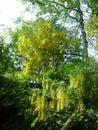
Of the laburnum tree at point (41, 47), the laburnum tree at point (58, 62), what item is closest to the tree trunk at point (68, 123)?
the laburnum tree at point (58, 62)

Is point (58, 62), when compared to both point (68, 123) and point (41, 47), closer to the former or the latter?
point (41, 47)

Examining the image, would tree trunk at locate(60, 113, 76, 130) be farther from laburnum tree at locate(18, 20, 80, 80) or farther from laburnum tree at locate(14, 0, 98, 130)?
laburnum tree at locate(18, 20, 80, 80)

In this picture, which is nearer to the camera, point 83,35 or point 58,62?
point 58,62

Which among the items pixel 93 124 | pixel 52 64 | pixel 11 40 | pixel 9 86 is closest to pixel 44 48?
pixel 52 64

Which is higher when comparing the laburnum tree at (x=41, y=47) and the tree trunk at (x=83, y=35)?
the tree trunk at (x=83, y=35)

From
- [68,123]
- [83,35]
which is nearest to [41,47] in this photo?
[68,123]

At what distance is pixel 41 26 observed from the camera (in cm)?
1209

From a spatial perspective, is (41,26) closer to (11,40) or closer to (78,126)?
(78,126)

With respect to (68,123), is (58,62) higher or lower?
higher

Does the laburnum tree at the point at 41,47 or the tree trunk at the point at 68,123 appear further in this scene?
the laburnum tree at the point at 41,47

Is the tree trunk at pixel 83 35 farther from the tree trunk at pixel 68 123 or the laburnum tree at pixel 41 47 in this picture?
the tree trunk at pixel 68 123

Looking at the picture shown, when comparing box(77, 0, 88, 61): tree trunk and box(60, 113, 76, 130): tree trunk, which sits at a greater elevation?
box(77, 0, 88, 61): tree trunk

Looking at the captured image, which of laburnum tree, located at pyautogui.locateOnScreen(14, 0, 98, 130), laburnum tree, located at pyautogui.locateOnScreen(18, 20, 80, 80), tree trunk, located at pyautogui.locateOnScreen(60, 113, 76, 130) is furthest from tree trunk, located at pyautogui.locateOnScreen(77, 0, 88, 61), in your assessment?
tree trunk, located at pyautogui.locateOnScreen(60, 113, 76, 130)

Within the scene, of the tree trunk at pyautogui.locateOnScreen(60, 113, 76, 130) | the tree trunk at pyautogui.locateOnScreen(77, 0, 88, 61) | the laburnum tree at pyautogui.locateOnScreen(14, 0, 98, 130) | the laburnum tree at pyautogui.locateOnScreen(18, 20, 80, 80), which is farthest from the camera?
the tree trunk at pyautogui.locateOnScreen(77, 0, 88, 61)
